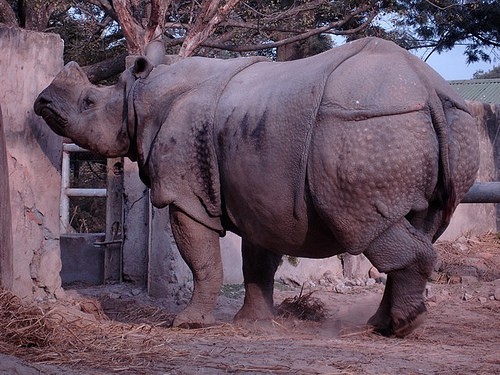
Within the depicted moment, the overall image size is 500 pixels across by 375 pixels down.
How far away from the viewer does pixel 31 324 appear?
17.2ft

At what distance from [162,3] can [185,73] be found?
4.55m

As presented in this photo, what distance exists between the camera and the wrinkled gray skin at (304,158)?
5461 millimetres

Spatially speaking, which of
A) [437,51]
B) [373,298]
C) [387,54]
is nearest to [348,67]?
[387,54]

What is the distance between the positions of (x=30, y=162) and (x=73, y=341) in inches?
89.5

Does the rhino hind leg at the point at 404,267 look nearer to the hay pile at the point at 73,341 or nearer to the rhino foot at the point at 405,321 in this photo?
the rhino foot at the point at 405,321

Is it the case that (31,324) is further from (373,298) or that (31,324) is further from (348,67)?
(373,298)

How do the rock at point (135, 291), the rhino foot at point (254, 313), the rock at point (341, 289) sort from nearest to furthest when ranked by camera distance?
the rhino foot at point (254, 313) → the rock at point (135, 291) → the rock at point (341, 289)

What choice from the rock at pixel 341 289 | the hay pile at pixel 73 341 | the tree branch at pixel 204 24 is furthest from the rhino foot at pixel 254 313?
the tree branch at pixel 204 24

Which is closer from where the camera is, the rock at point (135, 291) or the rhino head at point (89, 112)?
the rhino head at point (89, 112)

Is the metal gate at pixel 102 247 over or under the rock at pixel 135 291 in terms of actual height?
over

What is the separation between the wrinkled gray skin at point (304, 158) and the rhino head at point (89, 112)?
0.10 ft

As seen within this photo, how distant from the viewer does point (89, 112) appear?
7.08 m

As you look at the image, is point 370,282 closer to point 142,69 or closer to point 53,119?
point 142,69

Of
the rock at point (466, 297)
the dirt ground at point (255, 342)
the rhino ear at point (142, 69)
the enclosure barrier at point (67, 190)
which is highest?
the rhino ear at point (142, 69)
